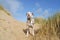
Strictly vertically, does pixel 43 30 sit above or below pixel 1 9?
below

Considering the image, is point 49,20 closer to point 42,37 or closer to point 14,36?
point 42,37

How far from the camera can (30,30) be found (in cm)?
849

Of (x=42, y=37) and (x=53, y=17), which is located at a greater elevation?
(x=53, y=17)

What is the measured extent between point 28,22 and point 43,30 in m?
0.74

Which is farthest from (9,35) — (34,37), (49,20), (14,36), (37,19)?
(37,19)

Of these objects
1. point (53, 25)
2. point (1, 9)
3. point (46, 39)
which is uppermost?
point (1, 9)

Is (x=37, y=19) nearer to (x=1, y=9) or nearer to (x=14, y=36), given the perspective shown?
(x=1, y=9)

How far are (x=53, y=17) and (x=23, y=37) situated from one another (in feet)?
6.29

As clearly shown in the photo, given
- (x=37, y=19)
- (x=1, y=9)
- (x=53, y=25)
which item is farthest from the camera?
(x=37, y=19)

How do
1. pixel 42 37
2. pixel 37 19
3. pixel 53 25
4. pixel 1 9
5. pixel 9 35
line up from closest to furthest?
pixel 9 35, pixel 42 37, pixel 53 25, pixel 1 9, pixel 37 19

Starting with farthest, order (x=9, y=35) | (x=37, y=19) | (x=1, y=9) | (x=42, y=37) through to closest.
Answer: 1. (x=37, y=19)
2. (x=1, y=9)
3. (x=42, y=37)
4. (x=9, y=35)

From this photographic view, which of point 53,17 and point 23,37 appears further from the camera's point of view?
point 53,17

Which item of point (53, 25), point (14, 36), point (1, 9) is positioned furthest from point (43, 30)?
point (1, 9)

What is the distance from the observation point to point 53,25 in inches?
346
